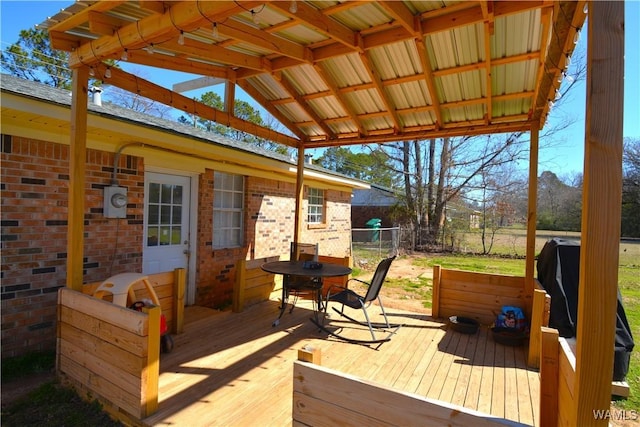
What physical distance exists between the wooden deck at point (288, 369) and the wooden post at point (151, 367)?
101mm

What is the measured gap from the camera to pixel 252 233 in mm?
7039

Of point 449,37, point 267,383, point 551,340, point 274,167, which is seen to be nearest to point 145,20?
point 449,37

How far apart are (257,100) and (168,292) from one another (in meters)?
3.23

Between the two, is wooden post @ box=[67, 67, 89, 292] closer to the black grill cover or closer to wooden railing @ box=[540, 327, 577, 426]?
wooden railing @ box=[540, 327, 577, 426]

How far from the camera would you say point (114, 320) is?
267 centimetres

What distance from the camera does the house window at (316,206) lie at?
373 inches

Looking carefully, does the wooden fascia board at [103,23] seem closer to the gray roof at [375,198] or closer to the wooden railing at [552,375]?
the wooden railing at [552,375]

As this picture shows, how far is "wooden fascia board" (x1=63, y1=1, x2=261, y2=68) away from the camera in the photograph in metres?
2.36

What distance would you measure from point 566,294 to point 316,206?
656 centimetres

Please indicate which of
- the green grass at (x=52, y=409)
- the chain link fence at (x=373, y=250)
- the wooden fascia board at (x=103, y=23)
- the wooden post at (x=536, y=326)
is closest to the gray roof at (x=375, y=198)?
the chain link fence at (x=373, y=250)

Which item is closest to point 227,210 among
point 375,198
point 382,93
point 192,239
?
point 192,239

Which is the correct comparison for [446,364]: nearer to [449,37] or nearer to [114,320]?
[114,320]

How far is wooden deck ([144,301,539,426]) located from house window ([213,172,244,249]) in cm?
178

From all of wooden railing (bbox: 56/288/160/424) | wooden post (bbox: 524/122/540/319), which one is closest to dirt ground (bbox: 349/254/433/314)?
wooden post (bbox: 524/122/540/319)
